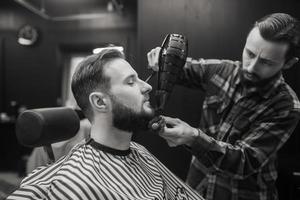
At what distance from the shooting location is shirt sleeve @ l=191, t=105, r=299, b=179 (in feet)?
4.75

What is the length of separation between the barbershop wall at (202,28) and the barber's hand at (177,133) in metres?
0.25

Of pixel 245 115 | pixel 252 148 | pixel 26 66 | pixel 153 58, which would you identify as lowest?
pixel 26 66

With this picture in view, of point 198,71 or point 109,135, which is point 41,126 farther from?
point 198,71

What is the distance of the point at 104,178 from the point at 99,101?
0.30 metres

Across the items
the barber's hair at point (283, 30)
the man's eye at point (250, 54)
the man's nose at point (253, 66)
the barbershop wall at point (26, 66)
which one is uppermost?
the barber's hair at point (283, 30)

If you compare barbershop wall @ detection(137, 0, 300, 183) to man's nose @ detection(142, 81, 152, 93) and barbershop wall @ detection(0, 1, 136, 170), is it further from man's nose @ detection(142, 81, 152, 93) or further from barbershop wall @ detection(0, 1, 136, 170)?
barbershop wall @ detection(0, 1, 136, 170)

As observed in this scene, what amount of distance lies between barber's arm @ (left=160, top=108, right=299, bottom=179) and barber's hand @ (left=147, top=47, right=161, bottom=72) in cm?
33

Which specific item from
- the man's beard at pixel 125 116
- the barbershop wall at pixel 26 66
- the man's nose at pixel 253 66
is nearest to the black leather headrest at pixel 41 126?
the man's beard at pixel 125 116

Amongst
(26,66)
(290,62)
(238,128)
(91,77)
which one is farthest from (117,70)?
(26,66)

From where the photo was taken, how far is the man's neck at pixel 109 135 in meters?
1.37

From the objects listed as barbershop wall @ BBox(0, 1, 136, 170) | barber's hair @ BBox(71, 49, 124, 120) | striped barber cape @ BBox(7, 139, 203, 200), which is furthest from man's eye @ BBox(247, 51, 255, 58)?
barbershop wall @ BBox(0, 1, 136, 170)

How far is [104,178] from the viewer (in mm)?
1279

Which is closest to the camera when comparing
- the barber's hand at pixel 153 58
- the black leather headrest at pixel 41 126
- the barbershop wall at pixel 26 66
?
the black leather headrest at pixel 41 126

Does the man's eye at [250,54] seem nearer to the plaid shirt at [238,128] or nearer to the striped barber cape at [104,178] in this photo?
the plaid shirt at [238,128]
